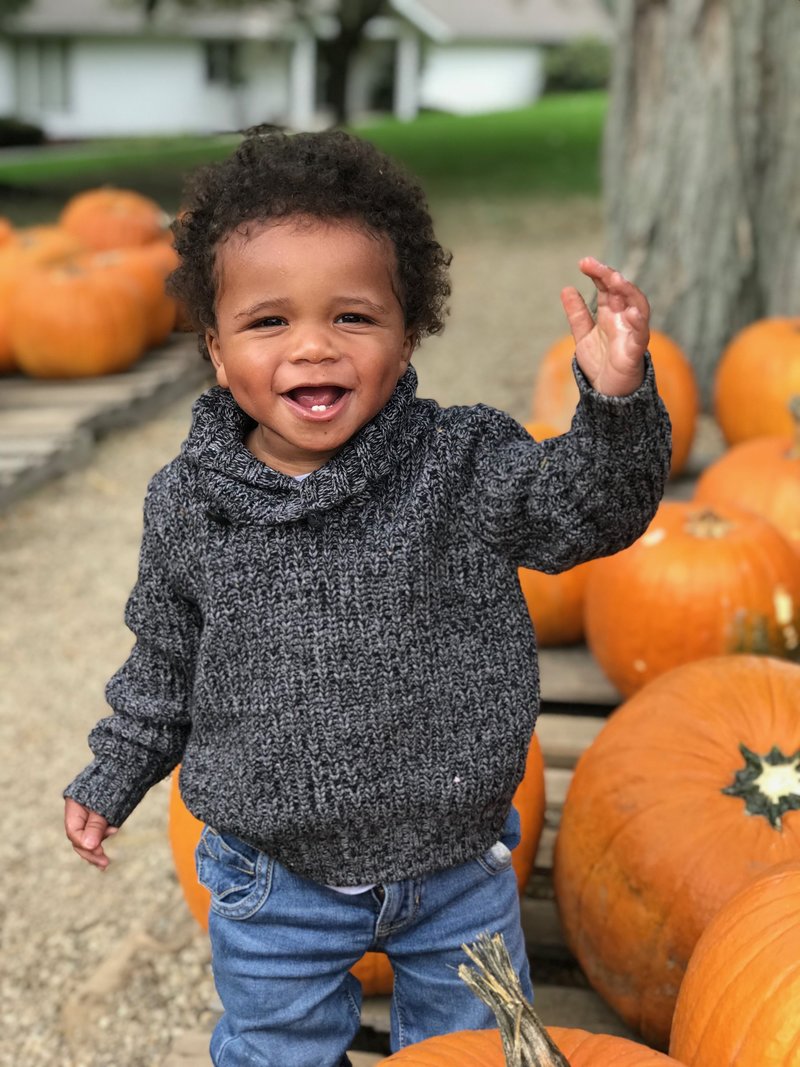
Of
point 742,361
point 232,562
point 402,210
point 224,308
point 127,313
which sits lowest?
point 127,313

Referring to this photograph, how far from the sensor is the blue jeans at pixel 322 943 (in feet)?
5.61

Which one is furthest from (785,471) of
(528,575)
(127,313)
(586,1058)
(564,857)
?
(127,313)

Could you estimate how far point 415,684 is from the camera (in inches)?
64.6

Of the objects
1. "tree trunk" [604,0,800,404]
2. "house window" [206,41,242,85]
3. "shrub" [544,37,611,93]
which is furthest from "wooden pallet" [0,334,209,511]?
"shrub" [544,37,611,93]

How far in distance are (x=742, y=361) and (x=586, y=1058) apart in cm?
339

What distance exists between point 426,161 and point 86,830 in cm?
1682

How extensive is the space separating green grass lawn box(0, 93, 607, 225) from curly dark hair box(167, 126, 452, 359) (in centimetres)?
915

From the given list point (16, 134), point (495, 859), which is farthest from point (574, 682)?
point (16, 134)

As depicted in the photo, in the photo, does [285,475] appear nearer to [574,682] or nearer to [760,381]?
[574,682]

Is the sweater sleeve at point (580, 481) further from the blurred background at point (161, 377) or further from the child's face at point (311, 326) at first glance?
the blurred background at point (161, 377)

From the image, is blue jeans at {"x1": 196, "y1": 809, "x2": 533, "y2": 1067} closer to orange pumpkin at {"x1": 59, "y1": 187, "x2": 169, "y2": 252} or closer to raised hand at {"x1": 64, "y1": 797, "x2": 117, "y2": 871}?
raised hand at {"x1": 64, "y1": 797, "x2": 117, "y2": 871}

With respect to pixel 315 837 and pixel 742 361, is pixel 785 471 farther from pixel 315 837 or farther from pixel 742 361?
pixel 315 837

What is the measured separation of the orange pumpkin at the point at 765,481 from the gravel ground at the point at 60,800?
167 centimetres

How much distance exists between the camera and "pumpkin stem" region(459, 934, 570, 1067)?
1263mm
